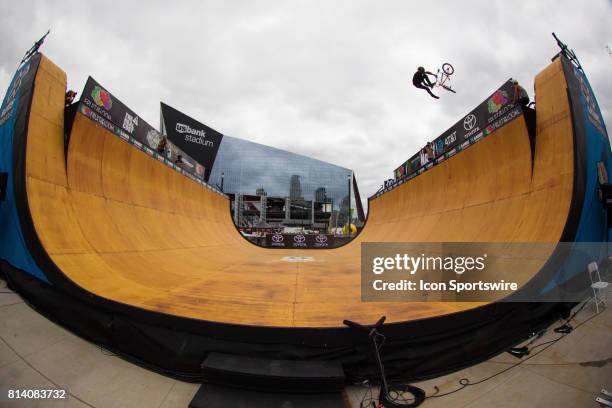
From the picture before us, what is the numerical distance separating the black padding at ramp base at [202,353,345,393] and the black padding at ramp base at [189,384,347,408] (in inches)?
2.0

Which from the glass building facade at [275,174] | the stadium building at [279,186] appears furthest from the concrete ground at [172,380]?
the glass building facade at [275,174]

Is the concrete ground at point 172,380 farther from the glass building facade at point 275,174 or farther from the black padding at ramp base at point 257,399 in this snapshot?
the glass building facade at point 275,174

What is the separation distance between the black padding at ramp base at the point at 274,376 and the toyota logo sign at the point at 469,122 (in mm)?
9494

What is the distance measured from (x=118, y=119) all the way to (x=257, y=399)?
927 cm

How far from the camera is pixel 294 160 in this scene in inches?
3558

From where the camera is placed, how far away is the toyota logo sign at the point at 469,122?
8.54m

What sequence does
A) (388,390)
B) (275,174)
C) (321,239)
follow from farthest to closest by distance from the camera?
(275,174)
(321,239)
(388,390)

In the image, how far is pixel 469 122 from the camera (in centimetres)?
872

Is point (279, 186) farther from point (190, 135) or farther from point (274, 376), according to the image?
point (274, 376)

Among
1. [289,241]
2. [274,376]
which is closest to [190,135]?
[289,241]

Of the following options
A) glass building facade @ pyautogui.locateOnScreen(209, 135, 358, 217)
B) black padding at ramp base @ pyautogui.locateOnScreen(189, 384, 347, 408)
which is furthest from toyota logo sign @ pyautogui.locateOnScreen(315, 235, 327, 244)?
glass building facade @ pyautogui.locateOnScreen(209, 135, 358, 217)

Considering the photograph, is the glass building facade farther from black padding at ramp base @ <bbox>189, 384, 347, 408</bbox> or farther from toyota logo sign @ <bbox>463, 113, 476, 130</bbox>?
black padding at ramp base @ <bbox>189, 384, 347, 408</bbox>

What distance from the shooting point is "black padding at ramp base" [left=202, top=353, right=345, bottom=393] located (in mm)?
2312

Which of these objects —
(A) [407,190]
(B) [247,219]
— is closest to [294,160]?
(B) [247,219]
